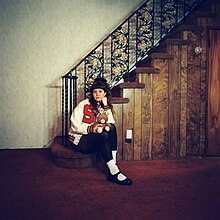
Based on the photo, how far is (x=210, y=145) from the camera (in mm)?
4371

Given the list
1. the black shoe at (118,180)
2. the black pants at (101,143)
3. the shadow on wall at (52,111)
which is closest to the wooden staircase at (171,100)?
the black pants at (101,143)

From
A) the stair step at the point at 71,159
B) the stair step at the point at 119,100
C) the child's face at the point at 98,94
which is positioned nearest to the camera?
the child's face at the point at 98,94

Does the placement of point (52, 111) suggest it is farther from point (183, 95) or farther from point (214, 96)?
point (214, 96)

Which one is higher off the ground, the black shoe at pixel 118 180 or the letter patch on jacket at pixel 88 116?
the letter patch on jacket at pixel 88 116

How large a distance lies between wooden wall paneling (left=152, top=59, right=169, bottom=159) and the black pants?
841 millimetres

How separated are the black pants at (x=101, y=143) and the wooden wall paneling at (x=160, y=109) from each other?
84 centimetres

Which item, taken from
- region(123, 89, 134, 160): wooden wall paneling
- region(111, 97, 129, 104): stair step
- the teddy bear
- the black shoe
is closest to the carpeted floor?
the black shoe

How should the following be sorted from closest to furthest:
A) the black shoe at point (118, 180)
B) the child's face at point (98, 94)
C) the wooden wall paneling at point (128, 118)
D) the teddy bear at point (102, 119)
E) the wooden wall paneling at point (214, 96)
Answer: the black shoe at point (118, 180), the teddy bear at point (102, 119), the child's face at point (98, 94), the wooden wall paneling at point (128, 118), the wooden wall paneling at point (214, 96)

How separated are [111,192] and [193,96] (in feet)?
6.54

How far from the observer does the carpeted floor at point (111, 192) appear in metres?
2.42

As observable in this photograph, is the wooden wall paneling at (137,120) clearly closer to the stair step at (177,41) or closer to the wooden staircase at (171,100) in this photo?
the wooden staircase at (171,100)

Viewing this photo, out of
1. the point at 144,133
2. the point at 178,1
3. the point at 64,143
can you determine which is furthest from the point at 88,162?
the point at 178,1

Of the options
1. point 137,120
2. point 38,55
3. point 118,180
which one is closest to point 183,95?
point 137,120

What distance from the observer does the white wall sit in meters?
4.86
